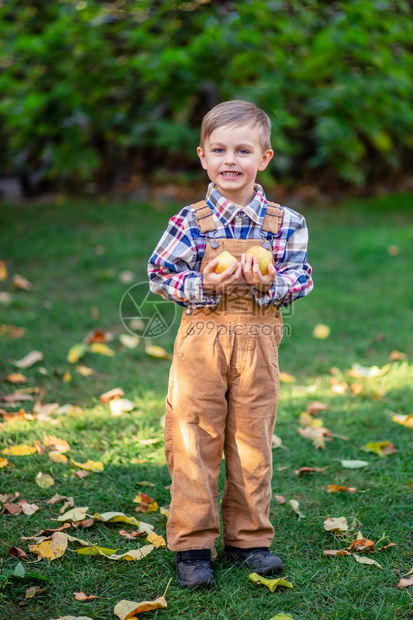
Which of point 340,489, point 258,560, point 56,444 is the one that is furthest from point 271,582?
point 56,444

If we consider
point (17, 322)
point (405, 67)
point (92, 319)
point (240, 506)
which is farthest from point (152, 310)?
point (405, 67)

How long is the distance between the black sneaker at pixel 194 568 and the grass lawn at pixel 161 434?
0.04m

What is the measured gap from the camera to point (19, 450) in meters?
3.17

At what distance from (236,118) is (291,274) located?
0.54m

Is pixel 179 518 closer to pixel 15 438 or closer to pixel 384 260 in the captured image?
pixel 15 438

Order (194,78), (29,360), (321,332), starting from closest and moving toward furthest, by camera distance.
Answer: (29,360)
(321,332)
(194,78)

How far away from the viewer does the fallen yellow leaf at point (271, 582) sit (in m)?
2.32

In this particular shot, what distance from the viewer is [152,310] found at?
17.5ft

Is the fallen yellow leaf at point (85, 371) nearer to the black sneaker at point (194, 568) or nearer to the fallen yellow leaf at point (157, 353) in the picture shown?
the fallen yellow leaf at point (157, 353)

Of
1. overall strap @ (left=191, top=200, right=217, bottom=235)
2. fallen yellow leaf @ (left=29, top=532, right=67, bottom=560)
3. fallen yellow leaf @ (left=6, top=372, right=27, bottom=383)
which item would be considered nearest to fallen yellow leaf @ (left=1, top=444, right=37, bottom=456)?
fallen yellow leaf @ (left=29, top=532, right=67, bottom=560)

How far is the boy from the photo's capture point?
230 cm

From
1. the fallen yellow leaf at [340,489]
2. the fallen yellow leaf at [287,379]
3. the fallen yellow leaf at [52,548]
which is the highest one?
the fallen yellow leaf at [52,548]

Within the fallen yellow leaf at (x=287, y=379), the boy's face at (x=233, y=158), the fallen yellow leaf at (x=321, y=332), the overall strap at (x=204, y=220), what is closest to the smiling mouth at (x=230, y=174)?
the boy's face at (x=233, y=158)

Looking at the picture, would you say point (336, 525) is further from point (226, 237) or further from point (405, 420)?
point (226, 237)
